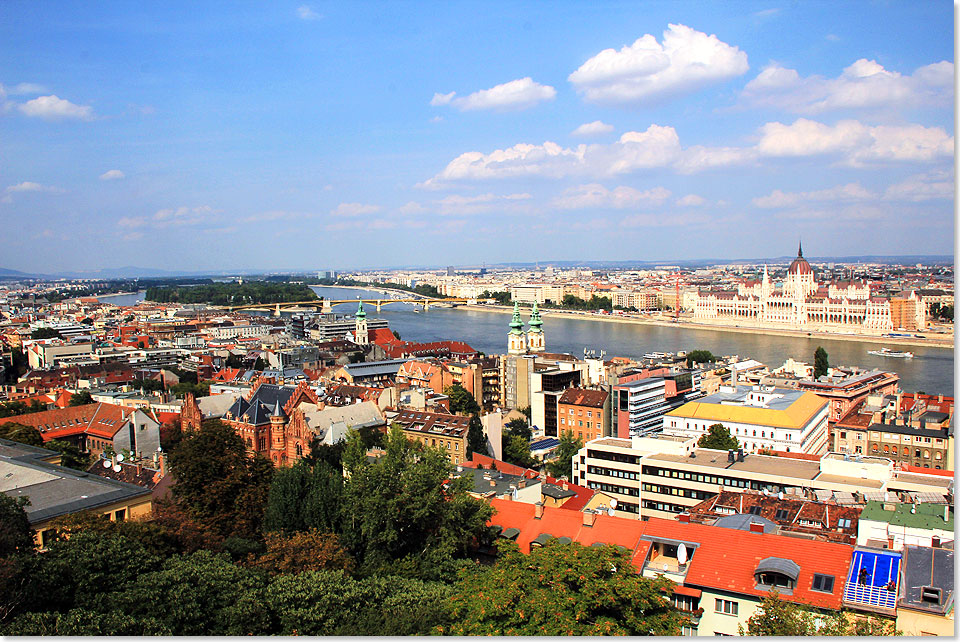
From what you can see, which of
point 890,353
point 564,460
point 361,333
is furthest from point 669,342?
point 564,460

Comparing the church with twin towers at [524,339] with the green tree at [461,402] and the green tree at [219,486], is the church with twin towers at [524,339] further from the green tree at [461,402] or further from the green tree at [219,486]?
the green tree at [219,486]

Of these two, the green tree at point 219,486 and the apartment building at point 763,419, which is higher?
the green tree at point 219,486

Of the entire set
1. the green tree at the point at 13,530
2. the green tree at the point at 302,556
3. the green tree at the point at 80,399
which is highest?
the green tree at the point at 13,530

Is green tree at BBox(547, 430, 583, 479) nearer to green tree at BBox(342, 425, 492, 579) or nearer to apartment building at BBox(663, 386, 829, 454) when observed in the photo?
apartment building at BBox(663, 386, 829, 454)

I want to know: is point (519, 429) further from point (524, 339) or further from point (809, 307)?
point (809, 307)

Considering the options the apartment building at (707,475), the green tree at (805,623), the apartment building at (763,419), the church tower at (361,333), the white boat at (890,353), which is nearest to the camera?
the green tree at (805,623)

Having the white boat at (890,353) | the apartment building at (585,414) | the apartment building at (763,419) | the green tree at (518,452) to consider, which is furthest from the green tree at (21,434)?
the white boat at (890,353)

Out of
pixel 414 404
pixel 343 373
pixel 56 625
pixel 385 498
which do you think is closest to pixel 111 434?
pixel 414 404

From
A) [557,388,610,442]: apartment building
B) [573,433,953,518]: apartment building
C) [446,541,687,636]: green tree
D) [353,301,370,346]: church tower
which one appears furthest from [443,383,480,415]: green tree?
[353,301,370,346]: church tower
